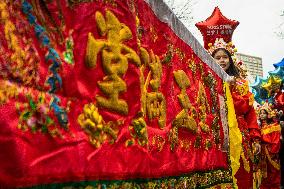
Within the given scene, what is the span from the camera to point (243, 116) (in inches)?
188

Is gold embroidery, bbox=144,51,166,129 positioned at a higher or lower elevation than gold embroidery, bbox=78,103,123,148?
higher

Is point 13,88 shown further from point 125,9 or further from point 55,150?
point 125,9

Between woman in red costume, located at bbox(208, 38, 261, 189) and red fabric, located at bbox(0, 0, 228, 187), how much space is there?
2300 millimetres

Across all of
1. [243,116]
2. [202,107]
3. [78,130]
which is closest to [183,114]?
[202,107]

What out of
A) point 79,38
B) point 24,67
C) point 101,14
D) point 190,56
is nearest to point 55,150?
point 24,67

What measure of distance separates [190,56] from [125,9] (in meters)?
1.42

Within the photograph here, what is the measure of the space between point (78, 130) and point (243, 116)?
3667 millimetres

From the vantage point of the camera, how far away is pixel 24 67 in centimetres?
116

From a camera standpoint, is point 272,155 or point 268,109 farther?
point 268,109

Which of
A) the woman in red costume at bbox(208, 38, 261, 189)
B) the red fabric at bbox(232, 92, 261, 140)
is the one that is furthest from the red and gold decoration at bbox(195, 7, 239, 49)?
the red fabric at bbox(232, 92, 261, 140)

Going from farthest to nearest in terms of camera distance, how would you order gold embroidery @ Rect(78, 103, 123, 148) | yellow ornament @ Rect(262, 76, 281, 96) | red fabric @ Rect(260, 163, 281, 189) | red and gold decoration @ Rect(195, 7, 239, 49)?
yellow ornament @ Rect(262, 76, 281, 96) → red fabric @ Rect(260, 163, 281, 189) → red and gold decoration @ Rect(195, 7, 239, 49) → gold embroidery @ Rect(78, 103, 123, 148)

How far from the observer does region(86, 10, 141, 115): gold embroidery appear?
1503mm

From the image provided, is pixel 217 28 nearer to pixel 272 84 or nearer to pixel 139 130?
pixel 272 84

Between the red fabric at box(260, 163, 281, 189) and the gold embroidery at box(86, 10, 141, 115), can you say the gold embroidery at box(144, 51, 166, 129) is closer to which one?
the gold embroidery at box(86, 10, 141, 115)
